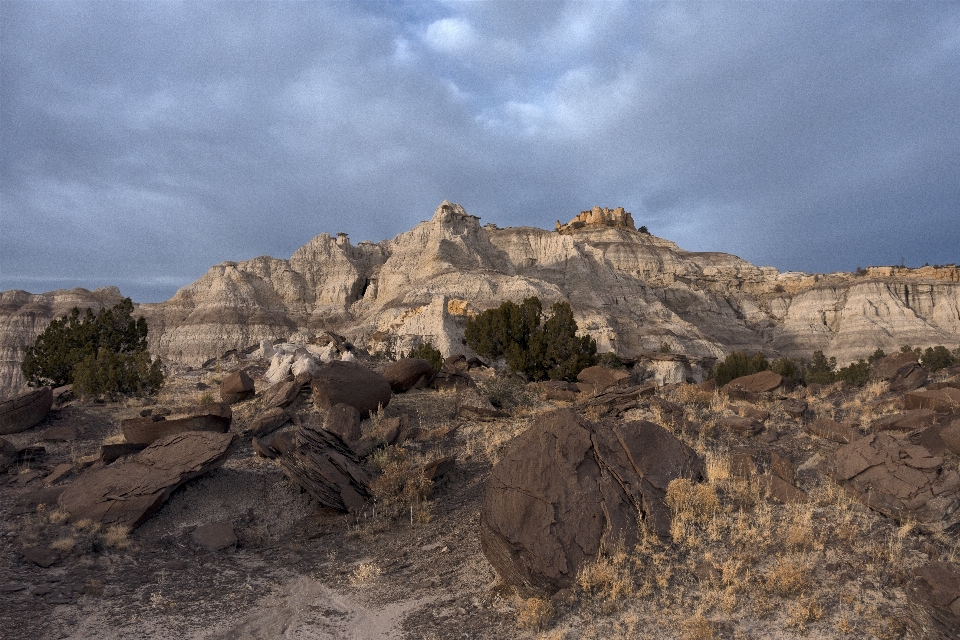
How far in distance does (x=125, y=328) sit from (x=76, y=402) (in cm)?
1158

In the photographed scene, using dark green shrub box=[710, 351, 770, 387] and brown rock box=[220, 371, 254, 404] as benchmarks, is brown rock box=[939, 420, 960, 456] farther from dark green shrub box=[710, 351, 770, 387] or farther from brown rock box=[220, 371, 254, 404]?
dark green shrub box=[710, 351, 770, 387]

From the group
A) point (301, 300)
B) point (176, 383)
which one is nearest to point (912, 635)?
point (176, 383)

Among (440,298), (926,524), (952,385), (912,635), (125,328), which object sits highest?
(440,298)

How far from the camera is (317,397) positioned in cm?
1409

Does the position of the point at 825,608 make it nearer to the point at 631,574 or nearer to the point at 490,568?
the point at 631,574

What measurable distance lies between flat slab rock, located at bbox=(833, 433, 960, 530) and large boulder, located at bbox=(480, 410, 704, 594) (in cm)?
188

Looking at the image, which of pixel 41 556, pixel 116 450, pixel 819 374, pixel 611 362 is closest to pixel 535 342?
pixel 611 362

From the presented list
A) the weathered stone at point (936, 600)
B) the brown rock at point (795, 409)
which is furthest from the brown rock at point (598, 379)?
the weathered stone at point (936, 600)

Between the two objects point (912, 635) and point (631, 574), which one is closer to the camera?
point (912, 635)

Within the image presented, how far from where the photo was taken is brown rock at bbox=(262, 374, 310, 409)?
14719mm

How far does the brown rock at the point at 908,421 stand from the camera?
9500 millimetres

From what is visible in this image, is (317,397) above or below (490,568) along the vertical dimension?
above

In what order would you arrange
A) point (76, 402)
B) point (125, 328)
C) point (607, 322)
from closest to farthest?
point (76, 402)
point (125, 328)
point (607, 322)

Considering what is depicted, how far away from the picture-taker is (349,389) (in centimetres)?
1377
